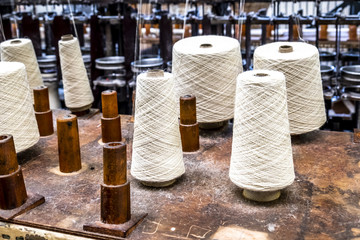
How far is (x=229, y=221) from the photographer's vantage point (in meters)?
1.52

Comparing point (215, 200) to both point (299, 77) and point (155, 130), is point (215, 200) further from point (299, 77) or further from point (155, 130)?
point (299, 77)

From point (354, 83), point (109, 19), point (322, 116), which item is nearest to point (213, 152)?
point (322, 116)

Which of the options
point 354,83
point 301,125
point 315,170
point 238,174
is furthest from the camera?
point 354,83

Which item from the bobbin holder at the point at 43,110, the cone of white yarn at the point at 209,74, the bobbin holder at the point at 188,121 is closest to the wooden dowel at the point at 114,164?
the bobbin holder at the point at 188,121

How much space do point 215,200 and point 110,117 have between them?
77 centimetres

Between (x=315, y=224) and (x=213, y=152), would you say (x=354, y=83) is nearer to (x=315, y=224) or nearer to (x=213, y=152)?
(x=213, y=152)

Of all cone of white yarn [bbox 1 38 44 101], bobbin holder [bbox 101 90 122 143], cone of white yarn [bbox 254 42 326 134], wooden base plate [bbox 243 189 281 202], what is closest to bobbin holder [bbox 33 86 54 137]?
cone of white yarn [bbox 1 38 44 101]

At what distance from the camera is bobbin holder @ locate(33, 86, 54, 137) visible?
7.75ft

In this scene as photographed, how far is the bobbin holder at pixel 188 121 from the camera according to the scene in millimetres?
2092

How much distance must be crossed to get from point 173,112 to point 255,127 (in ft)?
1.16

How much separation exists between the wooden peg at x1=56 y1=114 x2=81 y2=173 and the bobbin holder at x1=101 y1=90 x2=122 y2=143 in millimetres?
247

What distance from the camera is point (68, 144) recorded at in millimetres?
1947

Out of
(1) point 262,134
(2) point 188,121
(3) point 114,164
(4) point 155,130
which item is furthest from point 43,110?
(1) point 262,134

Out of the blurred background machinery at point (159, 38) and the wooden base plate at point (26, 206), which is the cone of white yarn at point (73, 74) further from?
the wooden base plate at point (26, 206)
